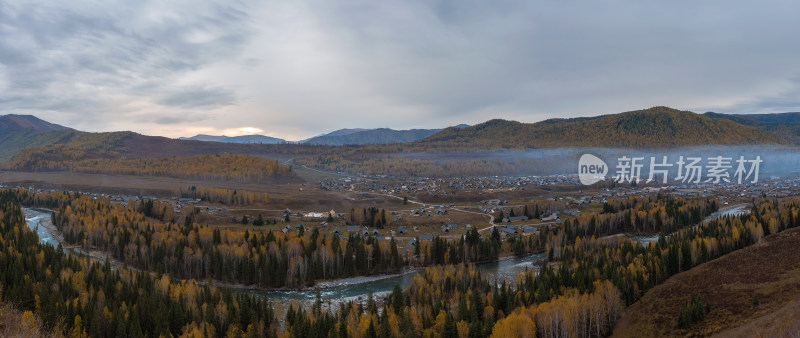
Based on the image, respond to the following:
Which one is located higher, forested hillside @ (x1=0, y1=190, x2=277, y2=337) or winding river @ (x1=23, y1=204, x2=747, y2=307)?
forested hillside @ (x1=0, y1=190, x2=277, y2=337)

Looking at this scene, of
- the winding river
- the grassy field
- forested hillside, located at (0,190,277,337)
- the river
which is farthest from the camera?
the winding river

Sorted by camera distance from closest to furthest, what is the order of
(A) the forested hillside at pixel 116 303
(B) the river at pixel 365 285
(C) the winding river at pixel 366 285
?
(A) the forested hillside at pixel 116 303, (B) the river at pixel 365 285, (C) the winding river at pixel 366 285

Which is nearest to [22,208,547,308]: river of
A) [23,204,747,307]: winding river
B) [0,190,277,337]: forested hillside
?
[23,204,747,307]: winding river

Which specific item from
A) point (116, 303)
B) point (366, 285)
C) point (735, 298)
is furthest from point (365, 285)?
point (735, 298)

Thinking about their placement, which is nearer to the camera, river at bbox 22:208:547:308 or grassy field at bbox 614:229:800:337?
grassy field at bbox 614:229:800:337

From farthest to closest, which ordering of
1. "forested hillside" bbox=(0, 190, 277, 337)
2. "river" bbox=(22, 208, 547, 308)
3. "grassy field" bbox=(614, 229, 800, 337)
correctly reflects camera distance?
"river" bbox=(22, 208, 547, 308), "forested hillside" bbox=(0, 190, 277, 337), "grassy field" bbox=(614, 229, 800, 337)

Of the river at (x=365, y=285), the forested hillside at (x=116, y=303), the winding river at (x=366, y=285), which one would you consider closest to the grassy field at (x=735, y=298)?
the river at (x=365, y=285)

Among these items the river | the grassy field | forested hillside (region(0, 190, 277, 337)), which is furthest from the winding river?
the grassy field

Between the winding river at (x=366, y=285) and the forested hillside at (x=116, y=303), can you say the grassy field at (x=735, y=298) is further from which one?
the forested hillside at (x=116, y=303)

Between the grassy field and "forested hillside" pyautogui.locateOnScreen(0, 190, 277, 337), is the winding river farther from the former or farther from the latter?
the grassy field
